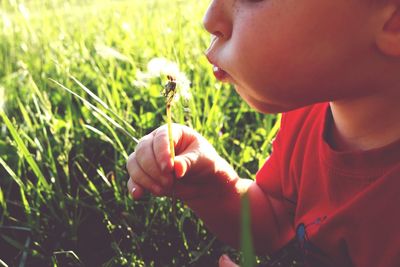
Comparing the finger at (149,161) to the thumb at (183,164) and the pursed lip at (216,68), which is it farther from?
the pursed lip at (216,68)

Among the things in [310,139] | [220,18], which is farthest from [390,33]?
[310,139]

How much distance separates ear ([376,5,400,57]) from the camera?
69 centimetres

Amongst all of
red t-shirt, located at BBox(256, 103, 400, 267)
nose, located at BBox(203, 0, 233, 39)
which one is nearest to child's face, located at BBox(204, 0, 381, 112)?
nose, located at BBox(203, 0, 233, 39)

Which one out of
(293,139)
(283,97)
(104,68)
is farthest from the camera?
(104,68)

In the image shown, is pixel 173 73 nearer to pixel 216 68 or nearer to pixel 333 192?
pixel 216 68

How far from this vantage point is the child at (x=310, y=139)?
2.37 ft

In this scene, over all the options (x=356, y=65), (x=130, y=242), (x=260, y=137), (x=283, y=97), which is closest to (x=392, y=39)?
(x=356, y=65)

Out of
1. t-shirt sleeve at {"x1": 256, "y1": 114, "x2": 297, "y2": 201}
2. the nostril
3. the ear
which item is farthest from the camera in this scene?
t-shirt sleeve at {"x1": 256, "y1": 114, "x2": 297, "y2": 201}

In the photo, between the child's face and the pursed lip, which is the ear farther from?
the pursed lip

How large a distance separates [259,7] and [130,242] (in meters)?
0.58

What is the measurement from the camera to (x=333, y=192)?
3.07 feet

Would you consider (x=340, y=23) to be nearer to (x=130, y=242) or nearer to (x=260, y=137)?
(x=130, y=242)

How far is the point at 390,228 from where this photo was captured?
856 mm

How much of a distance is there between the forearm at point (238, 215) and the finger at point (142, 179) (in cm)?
20
